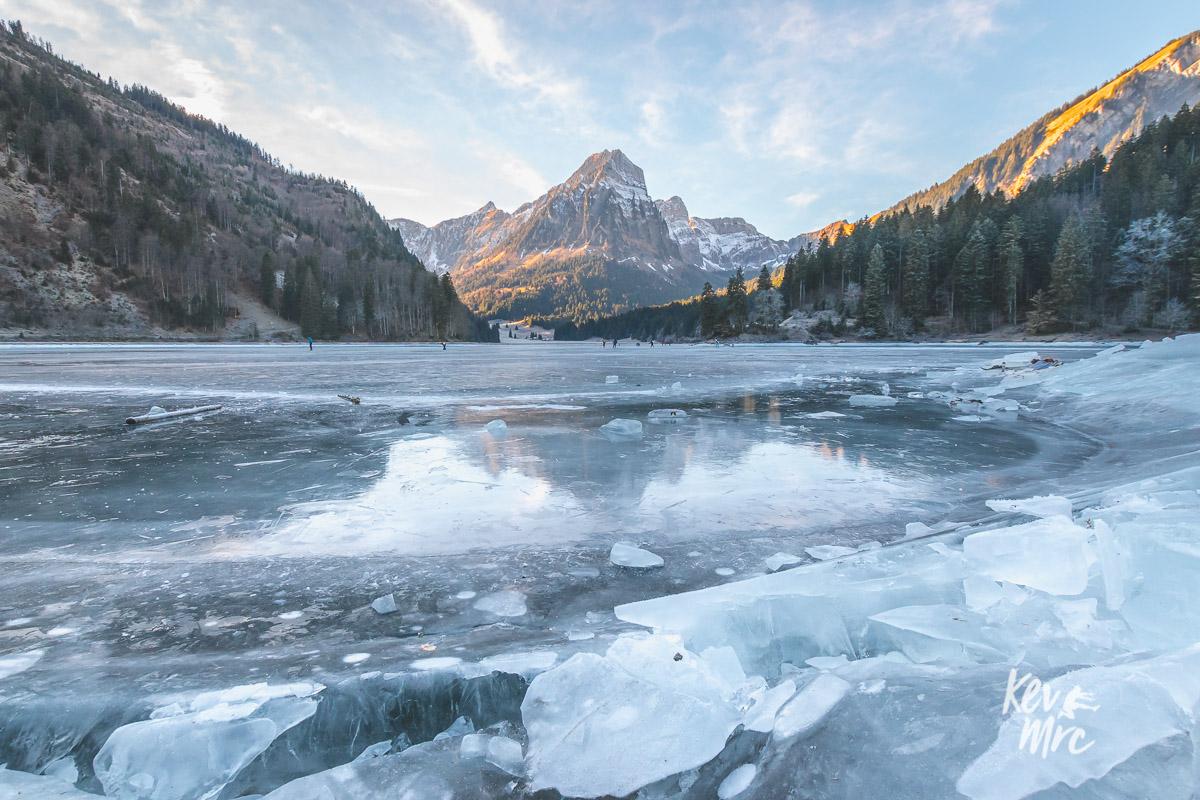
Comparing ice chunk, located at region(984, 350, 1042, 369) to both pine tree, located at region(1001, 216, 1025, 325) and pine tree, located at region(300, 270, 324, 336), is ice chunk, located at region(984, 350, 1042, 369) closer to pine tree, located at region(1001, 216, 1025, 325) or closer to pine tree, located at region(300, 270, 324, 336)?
pine tree, located at region(1001, 216, 1025, 325)

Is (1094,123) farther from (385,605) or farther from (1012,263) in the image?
(385,605)

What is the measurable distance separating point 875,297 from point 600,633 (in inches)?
3157

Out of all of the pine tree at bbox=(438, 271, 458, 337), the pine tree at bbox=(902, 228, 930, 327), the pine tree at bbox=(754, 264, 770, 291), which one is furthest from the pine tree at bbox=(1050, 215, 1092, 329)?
the pine tree at bbox=(438, 271, 458, 337)

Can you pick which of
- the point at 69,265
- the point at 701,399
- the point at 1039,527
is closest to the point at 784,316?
the point at 701,399

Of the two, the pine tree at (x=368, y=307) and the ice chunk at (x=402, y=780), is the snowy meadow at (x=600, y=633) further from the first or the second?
the pine tree at (x=368, y=307)

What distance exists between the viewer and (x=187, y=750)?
208 centimetres

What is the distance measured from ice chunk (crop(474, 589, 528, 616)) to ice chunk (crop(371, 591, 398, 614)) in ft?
1.69

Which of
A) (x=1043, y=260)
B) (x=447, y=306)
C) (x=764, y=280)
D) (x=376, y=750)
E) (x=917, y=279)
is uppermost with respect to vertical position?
(x=764, y=280)

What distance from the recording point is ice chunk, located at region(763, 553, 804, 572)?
382 cm

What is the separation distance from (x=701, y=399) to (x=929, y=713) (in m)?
13.3

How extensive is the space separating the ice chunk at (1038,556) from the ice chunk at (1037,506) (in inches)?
63.6

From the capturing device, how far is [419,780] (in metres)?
1.96

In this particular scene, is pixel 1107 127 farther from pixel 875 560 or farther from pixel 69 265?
pixel 69 265

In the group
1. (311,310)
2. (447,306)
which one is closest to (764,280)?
(447,306)
